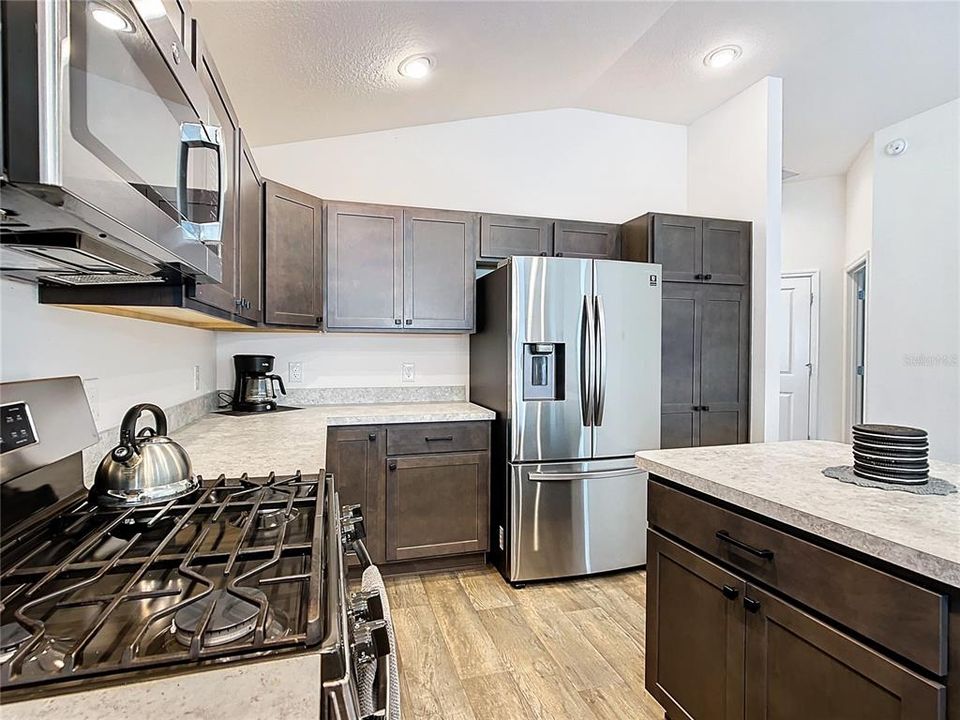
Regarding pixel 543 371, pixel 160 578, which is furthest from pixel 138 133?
pixel 543 371

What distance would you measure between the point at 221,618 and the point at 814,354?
19.0 feet

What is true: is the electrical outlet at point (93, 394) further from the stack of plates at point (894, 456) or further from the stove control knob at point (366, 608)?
the stack of plates at point (894, 456)

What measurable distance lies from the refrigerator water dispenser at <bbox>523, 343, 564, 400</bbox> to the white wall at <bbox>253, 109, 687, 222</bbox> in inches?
48.7

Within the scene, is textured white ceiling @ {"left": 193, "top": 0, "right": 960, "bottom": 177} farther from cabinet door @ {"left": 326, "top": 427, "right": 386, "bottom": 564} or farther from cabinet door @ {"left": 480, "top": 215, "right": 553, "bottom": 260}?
cabinet door @ {"left": 326, "top": 427, "right": 386, "bottom": 564}

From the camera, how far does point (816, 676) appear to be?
112 centimetres

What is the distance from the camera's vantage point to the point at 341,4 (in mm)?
1862

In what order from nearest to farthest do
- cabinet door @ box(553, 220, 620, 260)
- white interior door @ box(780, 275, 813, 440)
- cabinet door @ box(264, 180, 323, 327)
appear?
cabinet door @ box(264, 180, 323, 327) < cabinet door @ box(553, 220, 620, 260) < white interior door @ box(780, 275, 813, 440)

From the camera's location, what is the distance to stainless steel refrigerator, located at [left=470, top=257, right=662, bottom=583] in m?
2.77

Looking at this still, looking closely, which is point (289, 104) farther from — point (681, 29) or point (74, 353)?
point (681, 29)

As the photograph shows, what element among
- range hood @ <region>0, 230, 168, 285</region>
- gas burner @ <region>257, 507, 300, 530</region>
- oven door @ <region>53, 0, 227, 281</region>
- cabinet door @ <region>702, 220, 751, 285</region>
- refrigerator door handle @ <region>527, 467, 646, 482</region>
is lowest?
refrigerator door handle @ <region>527, 467, 646, 482</region>

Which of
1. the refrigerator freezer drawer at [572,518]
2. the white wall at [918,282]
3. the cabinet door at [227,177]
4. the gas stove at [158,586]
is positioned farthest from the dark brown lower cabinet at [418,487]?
the white wall at [918,282]

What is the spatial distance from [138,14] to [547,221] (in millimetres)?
2718

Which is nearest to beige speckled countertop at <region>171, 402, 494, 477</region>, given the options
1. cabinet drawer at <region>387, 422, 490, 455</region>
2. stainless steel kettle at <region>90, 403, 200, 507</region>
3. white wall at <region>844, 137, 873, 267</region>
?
cabinet drawer at <region>387, 422, 490, 455</region>

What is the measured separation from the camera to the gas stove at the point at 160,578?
Result: 23.4 inches
